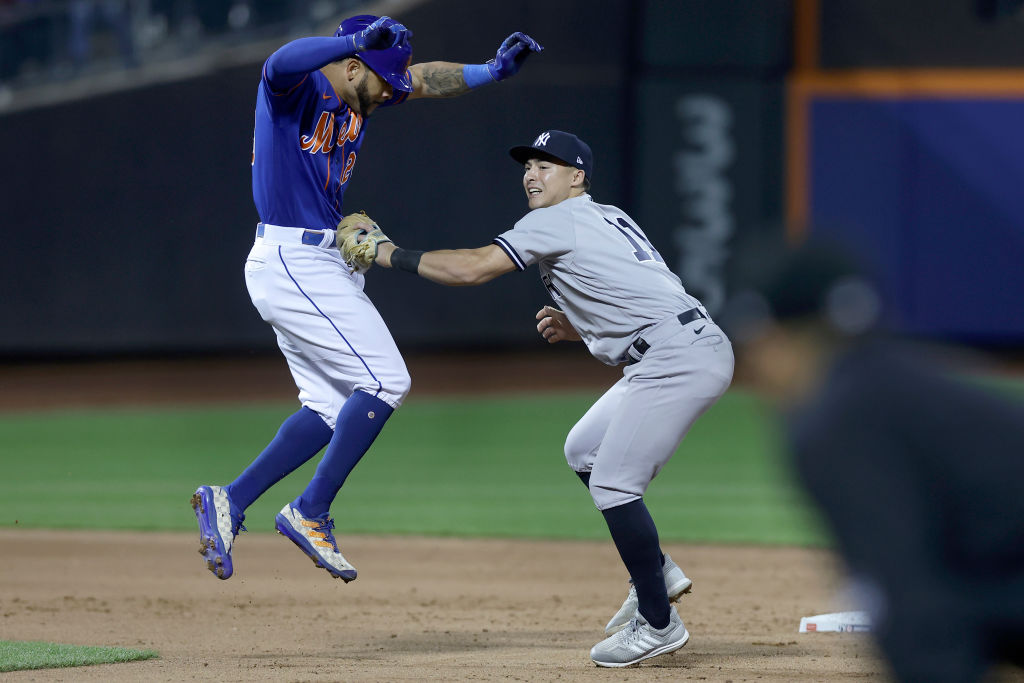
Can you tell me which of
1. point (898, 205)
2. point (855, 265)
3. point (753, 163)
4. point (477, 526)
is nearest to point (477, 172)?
point (753, 163)

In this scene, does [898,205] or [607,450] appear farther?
[898,205]

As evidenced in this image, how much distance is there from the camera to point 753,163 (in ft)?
57.1

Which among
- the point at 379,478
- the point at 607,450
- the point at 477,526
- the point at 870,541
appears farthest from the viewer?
the point at 379,478

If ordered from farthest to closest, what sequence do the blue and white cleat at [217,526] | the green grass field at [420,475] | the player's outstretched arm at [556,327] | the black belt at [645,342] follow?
1. the green grass field at [420,475]
2. the player's outstretched arm at [556,327]
3. the black belt at [645,342]
4. the blue and white cleat at [217,526]

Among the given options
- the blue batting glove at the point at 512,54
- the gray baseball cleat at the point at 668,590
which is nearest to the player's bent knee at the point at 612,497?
the gray baseball cleat at the point at 668,590

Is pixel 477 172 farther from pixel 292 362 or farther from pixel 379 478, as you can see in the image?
pixel 292 362

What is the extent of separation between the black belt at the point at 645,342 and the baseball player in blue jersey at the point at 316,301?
850 millimetres

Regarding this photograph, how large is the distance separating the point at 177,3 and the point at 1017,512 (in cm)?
1636

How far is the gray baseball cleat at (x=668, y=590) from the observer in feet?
16.1

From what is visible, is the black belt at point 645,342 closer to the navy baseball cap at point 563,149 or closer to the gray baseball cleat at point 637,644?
the navy baseball cap at point 563,149

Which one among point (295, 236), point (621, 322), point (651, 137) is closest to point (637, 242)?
point (621, 322)

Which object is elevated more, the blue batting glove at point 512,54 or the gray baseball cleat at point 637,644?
the blue batting glove at point 512,54

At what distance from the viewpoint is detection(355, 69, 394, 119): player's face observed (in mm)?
4840

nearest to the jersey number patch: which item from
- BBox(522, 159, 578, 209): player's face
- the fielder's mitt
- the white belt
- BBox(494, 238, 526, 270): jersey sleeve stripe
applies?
BBox(522, 159, 578, 209): player's face
